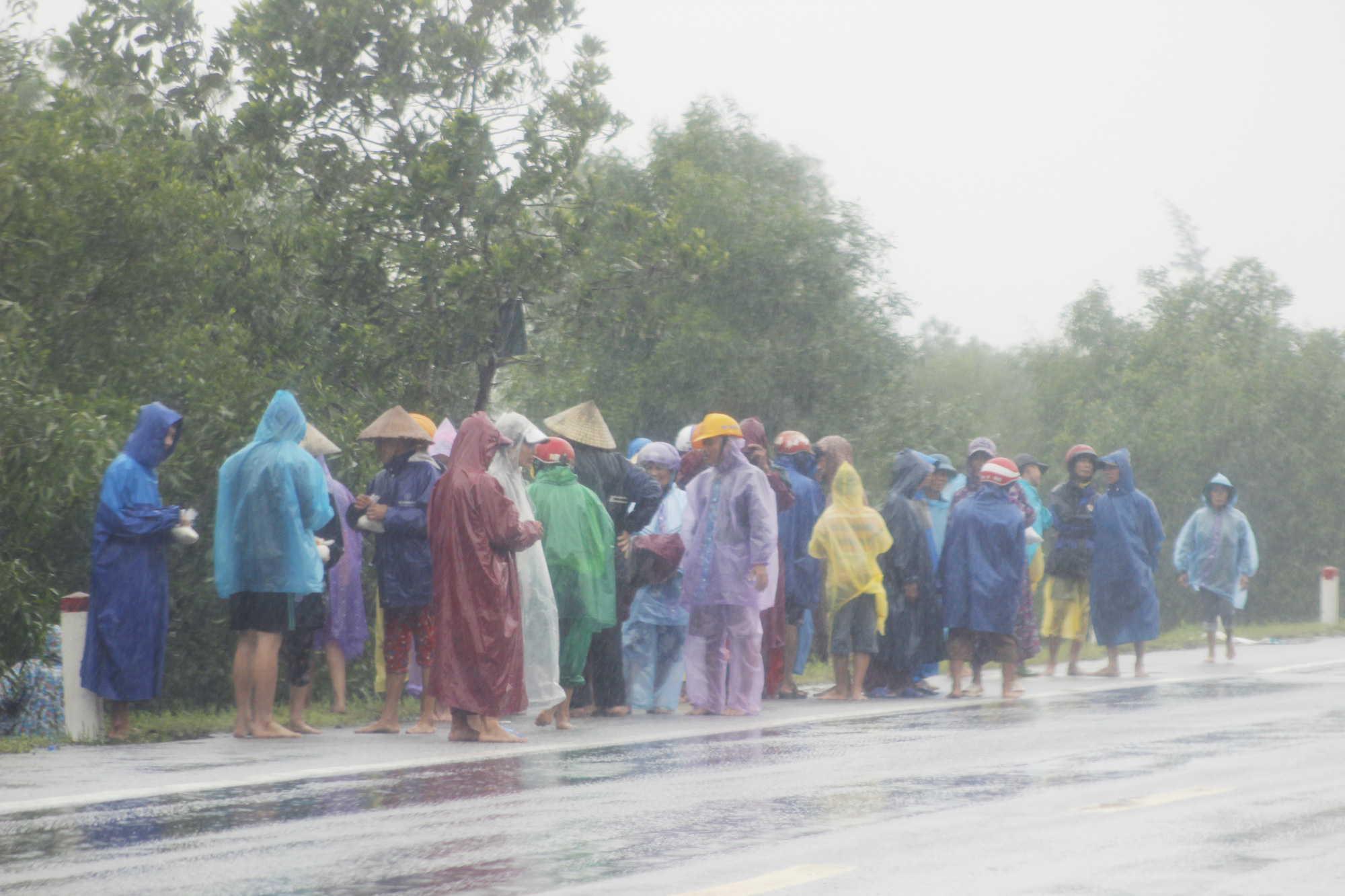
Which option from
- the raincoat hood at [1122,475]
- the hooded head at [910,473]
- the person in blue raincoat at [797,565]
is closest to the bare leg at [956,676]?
the person in blue raincoat at [797,565]

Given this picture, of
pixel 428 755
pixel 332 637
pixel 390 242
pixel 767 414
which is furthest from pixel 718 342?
pixel 428 755

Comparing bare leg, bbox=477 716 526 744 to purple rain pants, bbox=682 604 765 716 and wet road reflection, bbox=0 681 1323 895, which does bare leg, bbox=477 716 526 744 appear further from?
purple rain pants, bbox=682 604 765 716

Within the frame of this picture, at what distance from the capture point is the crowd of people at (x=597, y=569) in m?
10.2

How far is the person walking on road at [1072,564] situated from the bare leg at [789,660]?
373cm

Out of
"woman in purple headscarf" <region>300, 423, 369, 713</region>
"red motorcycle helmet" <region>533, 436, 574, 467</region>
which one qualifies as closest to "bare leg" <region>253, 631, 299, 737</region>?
"woman in purple headscarf" <region>300, 423, 369, 713</region>

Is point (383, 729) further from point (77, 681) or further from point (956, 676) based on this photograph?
point (956, 676)

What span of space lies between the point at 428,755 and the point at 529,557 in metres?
1.91

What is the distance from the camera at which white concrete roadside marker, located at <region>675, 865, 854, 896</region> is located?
5.43m

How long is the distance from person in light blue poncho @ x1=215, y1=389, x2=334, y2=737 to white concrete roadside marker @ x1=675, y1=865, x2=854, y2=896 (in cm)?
515

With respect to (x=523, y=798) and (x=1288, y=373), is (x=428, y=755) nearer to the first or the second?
(x=523, y=798)

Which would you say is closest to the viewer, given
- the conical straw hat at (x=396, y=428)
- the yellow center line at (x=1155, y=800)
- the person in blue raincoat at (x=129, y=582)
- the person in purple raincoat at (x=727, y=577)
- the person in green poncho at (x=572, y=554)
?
the yellow center line at (x=1155, y=800)

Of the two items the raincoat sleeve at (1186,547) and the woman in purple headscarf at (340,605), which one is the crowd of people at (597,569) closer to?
the woman in purple headscarf at (340,605)

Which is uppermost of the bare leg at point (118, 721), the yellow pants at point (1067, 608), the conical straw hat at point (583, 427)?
the conical straw hat at point (583, 427)

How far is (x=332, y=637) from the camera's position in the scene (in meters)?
11.9
